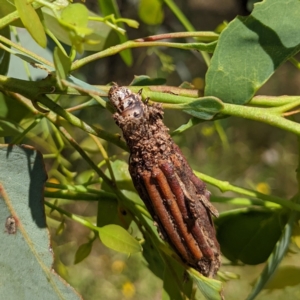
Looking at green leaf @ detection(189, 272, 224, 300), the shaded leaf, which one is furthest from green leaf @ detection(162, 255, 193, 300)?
the shaded leaf

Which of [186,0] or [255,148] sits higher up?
[186,0]

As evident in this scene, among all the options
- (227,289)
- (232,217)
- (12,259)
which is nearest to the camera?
(12,259)

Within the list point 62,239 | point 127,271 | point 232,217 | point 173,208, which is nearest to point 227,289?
point 127,271

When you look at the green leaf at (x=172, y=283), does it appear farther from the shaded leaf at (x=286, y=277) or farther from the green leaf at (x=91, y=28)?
the green leaf at (x=91, y=28)

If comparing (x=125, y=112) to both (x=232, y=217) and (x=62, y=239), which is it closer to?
(x=232, y=217)

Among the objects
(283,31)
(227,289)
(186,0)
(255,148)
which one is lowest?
(227,289)

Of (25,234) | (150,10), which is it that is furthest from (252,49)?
(150,10)

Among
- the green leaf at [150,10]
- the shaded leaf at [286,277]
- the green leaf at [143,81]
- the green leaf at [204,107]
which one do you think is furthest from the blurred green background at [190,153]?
the green leaf at [204,107]
